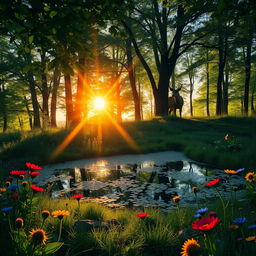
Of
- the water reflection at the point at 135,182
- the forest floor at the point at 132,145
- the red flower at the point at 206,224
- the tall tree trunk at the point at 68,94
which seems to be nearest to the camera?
the red flower at the point at 206,224

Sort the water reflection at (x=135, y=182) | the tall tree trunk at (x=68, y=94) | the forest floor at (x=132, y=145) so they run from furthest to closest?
the tall tree trunk at (x=68, y=94) < the forest floor at (x=132, y=145) < the water reflection at (x=135, y=182)

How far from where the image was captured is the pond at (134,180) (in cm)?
469

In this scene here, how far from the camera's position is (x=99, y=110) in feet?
90.9

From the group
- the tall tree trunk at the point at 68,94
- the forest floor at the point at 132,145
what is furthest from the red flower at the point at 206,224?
the tall tree trunk at the point at 68,94

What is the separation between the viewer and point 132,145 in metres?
10.3

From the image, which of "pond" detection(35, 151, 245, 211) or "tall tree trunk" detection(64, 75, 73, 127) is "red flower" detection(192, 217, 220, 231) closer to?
"pond" detection(35, 151, 245, 211)

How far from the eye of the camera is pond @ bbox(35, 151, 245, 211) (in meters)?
4.69

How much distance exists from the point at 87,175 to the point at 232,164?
3826 millimetres

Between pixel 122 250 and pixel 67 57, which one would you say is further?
pixel 67 57

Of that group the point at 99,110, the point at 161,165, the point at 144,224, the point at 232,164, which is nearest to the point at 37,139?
the point at 161,165

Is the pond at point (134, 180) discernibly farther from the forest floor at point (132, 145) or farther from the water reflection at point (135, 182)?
the forest floor at point (132, 145)

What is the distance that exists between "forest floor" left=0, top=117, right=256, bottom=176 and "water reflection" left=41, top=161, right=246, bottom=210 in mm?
932

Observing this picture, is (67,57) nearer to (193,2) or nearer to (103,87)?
(193,2)

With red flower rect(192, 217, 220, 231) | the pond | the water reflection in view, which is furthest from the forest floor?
red flower rect(192, 217, 220, 231)
